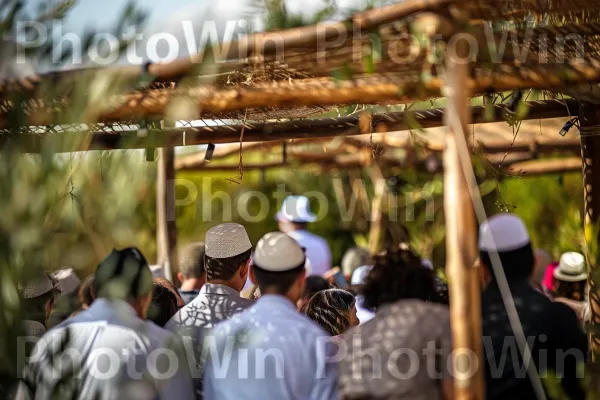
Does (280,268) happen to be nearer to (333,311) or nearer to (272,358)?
(272,358)

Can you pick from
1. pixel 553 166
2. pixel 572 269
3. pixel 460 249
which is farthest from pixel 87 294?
pixel 553 166

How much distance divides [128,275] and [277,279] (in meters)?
0.58

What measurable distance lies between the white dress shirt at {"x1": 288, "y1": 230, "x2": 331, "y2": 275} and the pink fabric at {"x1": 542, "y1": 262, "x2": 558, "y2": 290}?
1.66m

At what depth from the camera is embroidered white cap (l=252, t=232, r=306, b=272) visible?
3146mm

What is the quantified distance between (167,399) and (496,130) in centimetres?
472

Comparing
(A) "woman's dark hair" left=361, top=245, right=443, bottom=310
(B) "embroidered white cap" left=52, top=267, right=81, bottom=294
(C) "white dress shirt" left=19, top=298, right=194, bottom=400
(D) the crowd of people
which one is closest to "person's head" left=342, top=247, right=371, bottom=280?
(B) "embroidered white cap" left=52, top=267, right=81, bottom=294

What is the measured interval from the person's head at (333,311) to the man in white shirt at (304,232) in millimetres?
2739

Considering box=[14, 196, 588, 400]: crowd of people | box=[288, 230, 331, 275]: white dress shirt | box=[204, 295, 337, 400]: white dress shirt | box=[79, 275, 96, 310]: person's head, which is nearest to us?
box=[14, 196, 588, 400]: crowd of people

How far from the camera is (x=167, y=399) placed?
296 centimetres

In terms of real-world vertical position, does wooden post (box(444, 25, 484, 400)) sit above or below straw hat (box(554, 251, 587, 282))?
above

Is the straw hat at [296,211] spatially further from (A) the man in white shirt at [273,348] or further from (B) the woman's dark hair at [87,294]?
(A) the man in white shirt at [273,348]

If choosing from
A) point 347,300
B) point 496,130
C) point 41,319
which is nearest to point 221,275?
point 347,300

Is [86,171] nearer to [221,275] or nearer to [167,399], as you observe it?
[167,399]

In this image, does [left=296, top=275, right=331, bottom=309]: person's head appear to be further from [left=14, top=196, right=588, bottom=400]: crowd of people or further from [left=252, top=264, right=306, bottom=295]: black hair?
[left=252, top=264, right=306, bottom=295]: black hair
